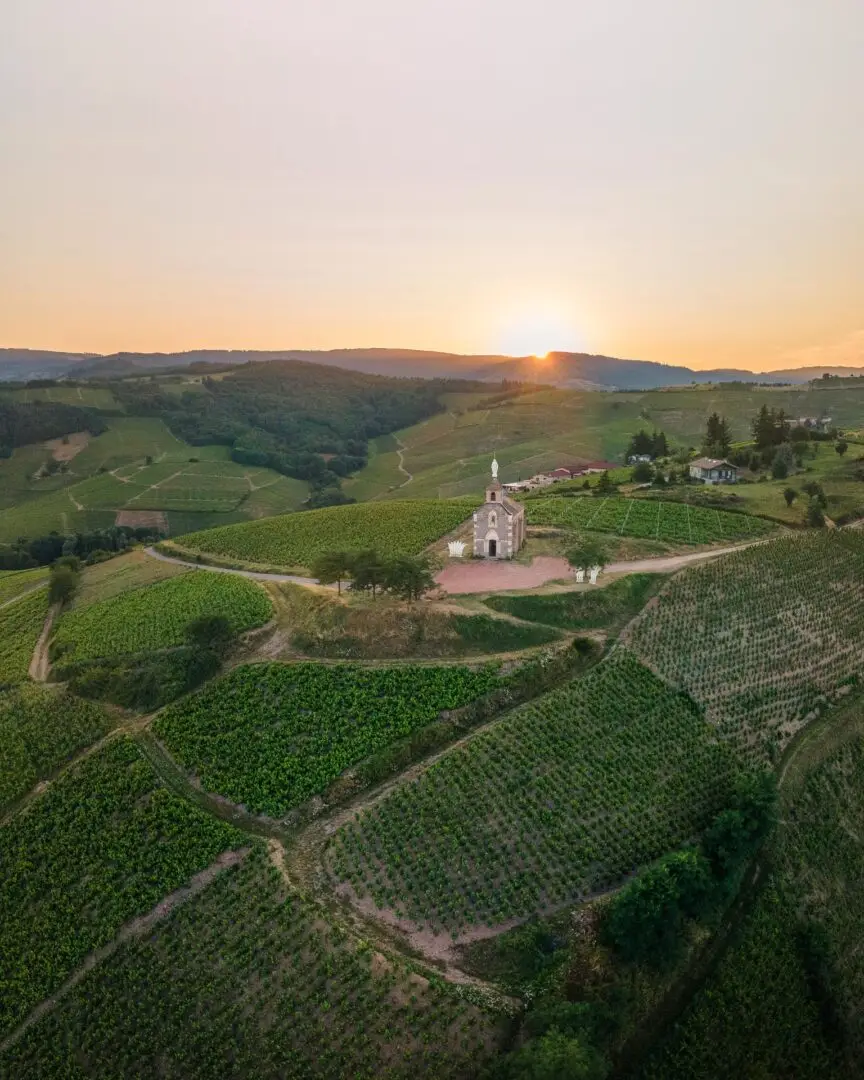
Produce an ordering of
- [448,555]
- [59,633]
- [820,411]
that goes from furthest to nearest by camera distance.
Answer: [820,411], [448,555], [59,633]

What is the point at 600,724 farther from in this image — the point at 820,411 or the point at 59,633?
the point at 820,411

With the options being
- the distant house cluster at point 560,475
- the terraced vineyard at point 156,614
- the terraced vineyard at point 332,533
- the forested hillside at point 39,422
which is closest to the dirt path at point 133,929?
the terraced vineyard at point 156,614

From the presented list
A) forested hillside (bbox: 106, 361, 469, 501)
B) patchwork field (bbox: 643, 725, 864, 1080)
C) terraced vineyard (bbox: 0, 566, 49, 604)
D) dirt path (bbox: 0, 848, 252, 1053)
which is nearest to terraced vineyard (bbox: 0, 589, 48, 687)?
terraced vineyard (bbox: 0, 566, 49, 604)

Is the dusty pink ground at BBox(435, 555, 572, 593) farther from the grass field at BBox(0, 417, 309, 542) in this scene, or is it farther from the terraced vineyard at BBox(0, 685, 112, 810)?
the grass field at BBox(0, 417, 309, 542)

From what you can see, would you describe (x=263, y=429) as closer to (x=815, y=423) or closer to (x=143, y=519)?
(x=143, y=519)

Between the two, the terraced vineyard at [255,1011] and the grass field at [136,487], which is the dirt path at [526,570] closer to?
the terraced vineyard at [255,1011]

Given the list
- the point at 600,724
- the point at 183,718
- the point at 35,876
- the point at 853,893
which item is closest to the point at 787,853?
the point at 853,893
